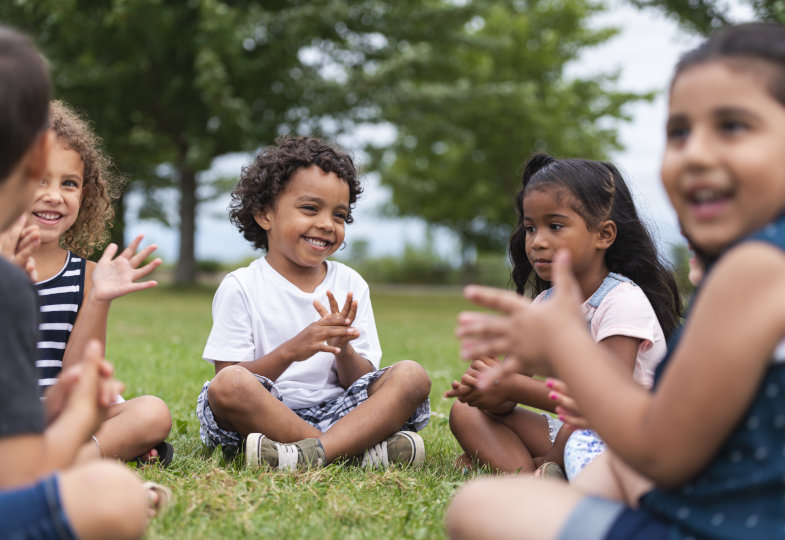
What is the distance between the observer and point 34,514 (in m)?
A: 1.44

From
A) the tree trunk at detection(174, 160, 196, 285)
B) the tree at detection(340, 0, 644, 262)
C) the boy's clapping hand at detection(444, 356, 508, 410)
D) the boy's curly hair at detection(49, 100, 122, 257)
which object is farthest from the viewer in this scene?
the tree trunk at detection(174, 160, 196, 285)

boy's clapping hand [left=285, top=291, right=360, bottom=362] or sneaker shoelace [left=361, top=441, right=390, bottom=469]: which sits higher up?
boy's clapping hand [left=285, top=291, right=360, bottom=362]

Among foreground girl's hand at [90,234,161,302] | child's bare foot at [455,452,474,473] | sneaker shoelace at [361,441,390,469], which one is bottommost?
child's bare foot at [455,452,474,473]

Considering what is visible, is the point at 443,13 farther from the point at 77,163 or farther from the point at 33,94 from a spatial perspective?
the point at 33,94

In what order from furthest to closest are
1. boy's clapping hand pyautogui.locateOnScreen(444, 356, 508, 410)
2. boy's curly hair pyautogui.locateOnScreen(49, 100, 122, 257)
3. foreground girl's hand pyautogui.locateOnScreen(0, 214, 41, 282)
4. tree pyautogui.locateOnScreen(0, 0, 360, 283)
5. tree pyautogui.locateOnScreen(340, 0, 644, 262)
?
tree pyautogui.locateOnScreen(340, 0, 644, 262) < tree pyautogui.locateOnScreen(0, 0, 360, 283) < boy's curly hair pyautogui.locateOnScreen(49, 100, 122, 257) < boy's clapping hand pyautogui.locateOnScreen(444, 356, 508, 410) < foreground girl's hand pyautogui.locateOnScreen(0, 214, 41, 282)

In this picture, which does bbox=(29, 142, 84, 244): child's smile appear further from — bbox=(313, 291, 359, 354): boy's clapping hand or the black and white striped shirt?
bbox=(313, 291, 359, 354): boy's clapping hand

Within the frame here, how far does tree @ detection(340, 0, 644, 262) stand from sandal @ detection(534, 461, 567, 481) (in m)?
14.0

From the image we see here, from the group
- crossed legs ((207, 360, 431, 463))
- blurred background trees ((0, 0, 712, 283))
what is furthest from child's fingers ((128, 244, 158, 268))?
blurred background trees ((0, 0, 712, 283))

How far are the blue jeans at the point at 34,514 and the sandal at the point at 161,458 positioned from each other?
4.89 feet

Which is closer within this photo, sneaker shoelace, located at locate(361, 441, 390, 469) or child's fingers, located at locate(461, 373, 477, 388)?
child's fingers, located at locate(461, 373, 477, 388)

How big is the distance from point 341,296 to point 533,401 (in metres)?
1.04

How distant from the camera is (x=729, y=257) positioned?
1.32 metres

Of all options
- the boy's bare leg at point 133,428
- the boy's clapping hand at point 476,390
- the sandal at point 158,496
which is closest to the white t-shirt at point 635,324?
the boy's clapping hand at point 476,390

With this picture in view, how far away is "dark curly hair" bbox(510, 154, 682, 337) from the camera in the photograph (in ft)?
9.89
